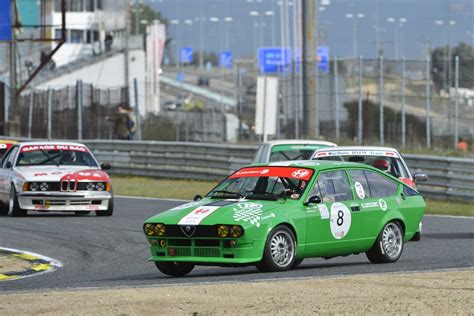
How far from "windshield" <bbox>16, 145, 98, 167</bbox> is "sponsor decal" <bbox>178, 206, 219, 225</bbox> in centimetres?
986

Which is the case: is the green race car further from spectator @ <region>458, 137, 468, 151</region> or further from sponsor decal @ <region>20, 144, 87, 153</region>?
spectator @ <region>458, 137, 468, 151</region>

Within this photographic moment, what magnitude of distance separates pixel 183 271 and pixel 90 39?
218ft

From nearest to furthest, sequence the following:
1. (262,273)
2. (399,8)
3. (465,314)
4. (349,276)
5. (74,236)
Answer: (465,314) < (349,276) < (262,273) < (74,236) < (399,8)

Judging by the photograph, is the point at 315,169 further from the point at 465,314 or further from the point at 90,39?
the point at 90,39

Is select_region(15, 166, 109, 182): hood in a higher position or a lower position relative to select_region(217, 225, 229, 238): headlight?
lower

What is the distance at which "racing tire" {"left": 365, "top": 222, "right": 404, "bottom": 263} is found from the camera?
1422cm

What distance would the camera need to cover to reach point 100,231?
19.2 m

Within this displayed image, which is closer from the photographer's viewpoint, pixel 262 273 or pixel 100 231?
pixel 262 273

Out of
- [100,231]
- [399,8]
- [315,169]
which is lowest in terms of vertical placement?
[100,231]

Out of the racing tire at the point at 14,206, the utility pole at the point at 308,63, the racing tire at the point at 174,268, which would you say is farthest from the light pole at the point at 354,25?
the racing tire at the point at 174,268

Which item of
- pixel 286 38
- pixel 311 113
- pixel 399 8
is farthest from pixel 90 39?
pixel 311 113

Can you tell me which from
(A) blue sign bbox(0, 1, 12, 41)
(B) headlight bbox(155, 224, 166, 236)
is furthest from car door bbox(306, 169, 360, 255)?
(A) blue sign bbox(0, 1, 12, 41)

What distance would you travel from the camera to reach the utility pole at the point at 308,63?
3086cm

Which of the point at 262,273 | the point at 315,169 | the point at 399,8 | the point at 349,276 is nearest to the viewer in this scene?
the point at 349,276
